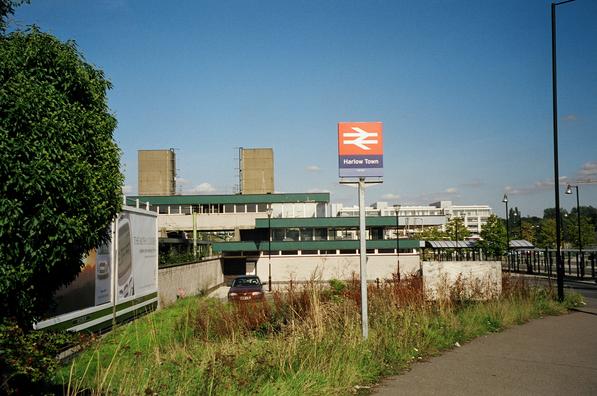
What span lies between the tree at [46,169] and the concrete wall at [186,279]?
49.3 ft

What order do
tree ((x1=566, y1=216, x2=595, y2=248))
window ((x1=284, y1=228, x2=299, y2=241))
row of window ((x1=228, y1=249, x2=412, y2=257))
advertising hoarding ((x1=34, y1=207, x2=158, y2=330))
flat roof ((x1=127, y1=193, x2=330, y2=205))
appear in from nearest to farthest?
advertising hoarding ((x1=34, y1=207, x2=158, y2=330))
row of window ((x1=228, y1=249, x2=412, y2=257))
window ((x1=284, y1=228, x2=299, y2=241))
flat roof ((x1=127, y1=193, x2=330, y2=205))
tree ((x1=566, y1=216, x2=595, y2=248))

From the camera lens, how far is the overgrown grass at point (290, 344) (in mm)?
6090

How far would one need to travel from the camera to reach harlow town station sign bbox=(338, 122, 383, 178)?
973 cm

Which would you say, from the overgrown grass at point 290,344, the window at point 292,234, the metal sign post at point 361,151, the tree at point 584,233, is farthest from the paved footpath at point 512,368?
the tree at point 584,233

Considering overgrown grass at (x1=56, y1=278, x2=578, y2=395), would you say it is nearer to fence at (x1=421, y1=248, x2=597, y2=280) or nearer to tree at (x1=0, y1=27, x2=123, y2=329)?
tree at (x1=0, y1=27, x2=123, y2=329)

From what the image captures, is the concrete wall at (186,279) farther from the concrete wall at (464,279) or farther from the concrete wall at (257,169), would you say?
the concrete wall at (257,169)

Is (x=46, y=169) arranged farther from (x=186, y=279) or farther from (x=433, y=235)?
(x=433, y=235)

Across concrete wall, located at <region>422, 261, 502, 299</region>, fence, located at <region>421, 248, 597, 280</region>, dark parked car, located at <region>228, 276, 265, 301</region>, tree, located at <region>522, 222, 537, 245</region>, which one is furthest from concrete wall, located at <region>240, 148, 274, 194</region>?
tree, located at <region>522, 222, 537, 245</region>

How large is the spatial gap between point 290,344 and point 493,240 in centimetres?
4691

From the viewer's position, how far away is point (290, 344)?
7.44m

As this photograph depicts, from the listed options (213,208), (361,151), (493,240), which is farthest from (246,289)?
(493,240)

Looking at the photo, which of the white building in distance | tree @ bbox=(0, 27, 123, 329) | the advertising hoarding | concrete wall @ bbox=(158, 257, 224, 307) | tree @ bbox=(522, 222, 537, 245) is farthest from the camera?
the white building in distance

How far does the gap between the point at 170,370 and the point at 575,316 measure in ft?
38.2

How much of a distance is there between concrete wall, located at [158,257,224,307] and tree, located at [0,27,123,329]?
15.0 m
